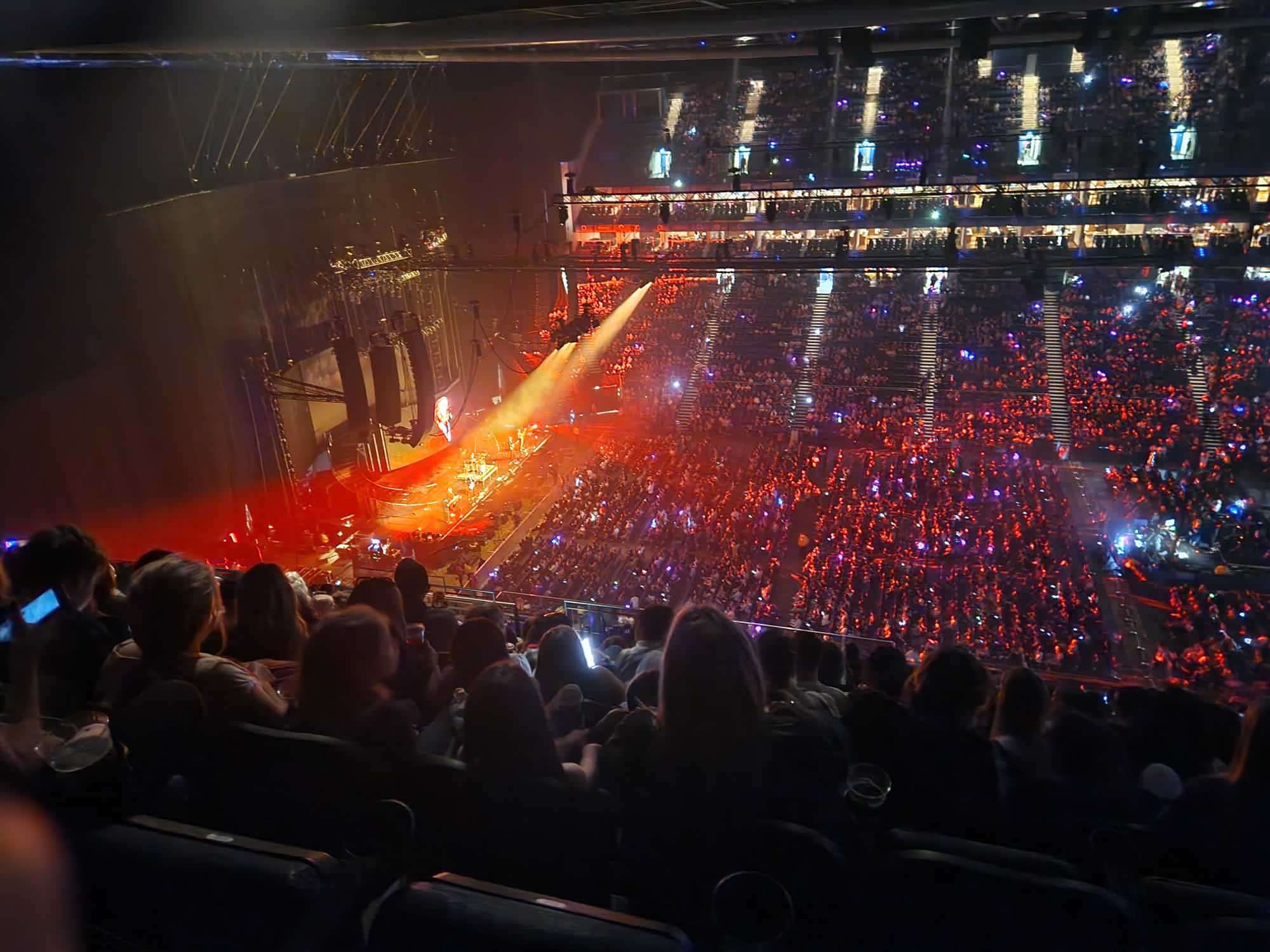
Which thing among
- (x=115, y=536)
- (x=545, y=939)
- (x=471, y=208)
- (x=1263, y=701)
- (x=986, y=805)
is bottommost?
(x=115, y=536)

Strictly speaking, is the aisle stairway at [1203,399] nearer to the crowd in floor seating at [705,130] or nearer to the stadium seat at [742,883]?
the crowd in floor seating at [705,130]

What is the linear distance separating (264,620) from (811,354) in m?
13.9

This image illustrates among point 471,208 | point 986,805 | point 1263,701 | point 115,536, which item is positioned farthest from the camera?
point 471,208

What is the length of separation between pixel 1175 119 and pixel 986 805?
18.6 metres

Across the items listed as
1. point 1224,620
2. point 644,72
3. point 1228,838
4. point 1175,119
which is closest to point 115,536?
point 1228,838

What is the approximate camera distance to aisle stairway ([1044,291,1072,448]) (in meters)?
12.4

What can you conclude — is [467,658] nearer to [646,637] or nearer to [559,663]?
[559,663]

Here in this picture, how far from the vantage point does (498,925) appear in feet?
3.71

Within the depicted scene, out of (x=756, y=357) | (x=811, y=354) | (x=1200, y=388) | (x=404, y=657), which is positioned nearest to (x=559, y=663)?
(x=404, y=657)

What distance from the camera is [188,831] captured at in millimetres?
1377

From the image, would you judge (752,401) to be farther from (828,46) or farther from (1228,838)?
(1228,838)

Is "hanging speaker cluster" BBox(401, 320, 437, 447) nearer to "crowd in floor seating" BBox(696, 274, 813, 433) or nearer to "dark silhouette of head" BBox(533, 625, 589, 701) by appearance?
"crowd in floor seating" BBox(696, 274, 813, 433)

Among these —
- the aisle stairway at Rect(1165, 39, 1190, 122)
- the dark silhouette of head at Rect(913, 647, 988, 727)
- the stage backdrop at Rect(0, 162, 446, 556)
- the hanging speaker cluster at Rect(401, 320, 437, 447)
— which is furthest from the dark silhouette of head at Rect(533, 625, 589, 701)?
the aisle stairway at Rect(1165, 39, 1190, 122)

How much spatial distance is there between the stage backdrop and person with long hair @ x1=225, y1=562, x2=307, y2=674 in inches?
212
